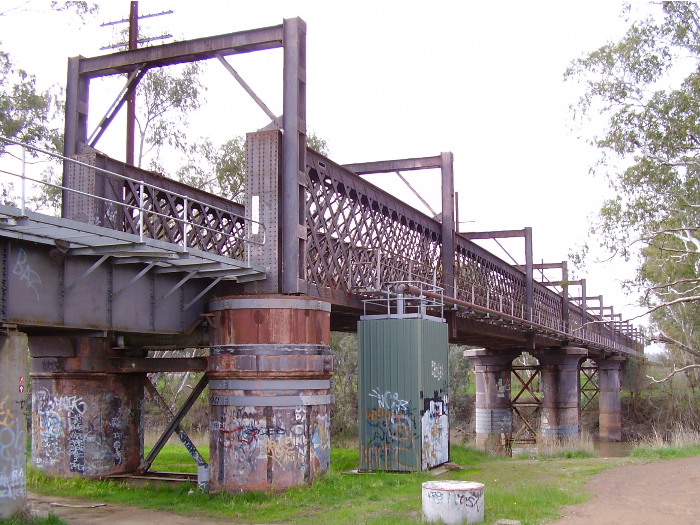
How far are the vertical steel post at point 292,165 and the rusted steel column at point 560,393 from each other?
2845cm

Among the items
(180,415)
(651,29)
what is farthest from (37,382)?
(651,29)

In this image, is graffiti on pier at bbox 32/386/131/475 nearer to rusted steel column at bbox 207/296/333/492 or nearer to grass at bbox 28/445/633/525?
grass at bbox 28/445/633/525

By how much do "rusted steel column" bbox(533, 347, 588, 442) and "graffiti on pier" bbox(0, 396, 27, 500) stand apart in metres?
33.2

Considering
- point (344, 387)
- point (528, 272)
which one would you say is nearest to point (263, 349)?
point (528, 272)

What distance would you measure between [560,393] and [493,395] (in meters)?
3.85

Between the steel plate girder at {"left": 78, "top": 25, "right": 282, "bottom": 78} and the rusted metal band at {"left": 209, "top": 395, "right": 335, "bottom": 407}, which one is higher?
the steel plate girder at {"left": 78, "top": 25, "right": 282, "bottom": 78}

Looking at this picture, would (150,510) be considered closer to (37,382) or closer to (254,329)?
(254,329)

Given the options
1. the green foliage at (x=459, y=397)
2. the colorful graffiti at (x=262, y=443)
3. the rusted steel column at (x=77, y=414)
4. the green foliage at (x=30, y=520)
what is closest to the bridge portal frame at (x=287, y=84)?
the colorful graffiti at (x=262, y=443)

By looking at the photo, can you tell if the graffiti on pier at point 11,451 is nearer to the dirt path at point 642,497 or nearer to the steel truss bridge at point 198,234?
the steel truss bridge at point 198,234

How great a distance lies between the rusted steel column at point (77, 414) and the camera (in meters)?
16.5

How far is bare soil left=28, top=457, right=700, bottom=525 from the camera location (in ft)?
37.4

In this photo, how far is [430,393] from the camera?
1761 cm

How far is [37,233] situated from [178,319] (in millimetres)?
4342

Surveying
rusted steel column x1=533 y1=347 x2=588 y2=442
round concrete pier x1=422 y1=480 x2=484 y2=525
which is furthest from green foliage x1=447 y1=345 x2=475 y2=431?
round concrete pier x1=422 y1=480 x2=484 y2=525
